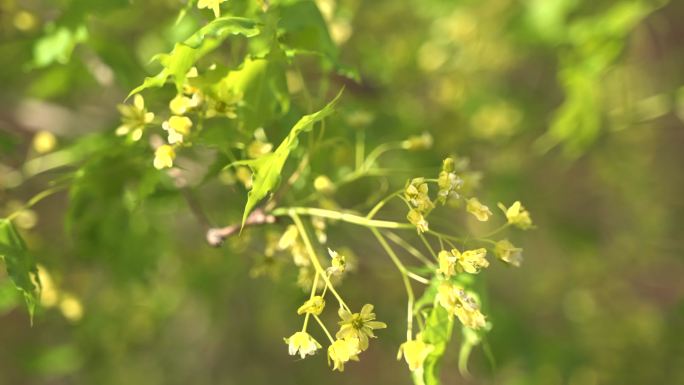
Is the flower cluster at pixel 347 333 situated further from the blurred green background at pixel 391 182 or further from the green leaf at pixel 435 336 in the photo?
the blurred green background at pixel 391 182

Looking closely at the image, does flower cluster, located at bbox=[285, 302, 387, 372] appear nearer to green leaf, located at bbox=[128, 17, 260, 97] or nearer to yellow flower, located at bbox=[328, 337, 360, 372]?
yellow flower, located at bbox=[328, 337, 360, 372]

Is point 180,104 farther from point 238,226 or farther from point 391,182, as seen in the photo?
point 391,182

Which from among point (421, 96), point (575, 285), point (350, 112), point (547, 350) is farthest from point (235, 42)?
point (575, 285)

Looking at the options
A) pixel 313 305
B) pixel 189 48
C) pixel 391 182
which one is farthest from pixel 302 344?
pixel 391 182

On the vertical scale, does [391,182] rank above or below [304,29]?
below

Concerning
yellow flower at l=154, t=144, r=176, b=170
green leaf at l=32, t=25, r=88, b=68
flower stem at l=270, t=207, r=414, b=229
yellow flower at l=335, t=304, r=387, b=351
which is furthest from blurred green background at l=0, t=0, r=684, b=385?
yellow flower at l=335, t=304, r=387, b=351

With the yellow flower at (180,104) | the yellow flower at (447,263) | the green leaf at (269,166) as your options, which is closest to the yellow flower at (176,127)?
the yellow flower at (180,104)

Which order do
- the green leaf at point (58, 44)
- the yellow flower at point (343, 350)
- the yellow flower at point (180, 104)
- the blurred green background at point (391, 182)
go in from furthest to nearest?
the blurred green background at point (391, 182) < the green leaf at point (58, 44) < the yellow flower at point (180, 104) < the yellow flower at point (343, 350)
